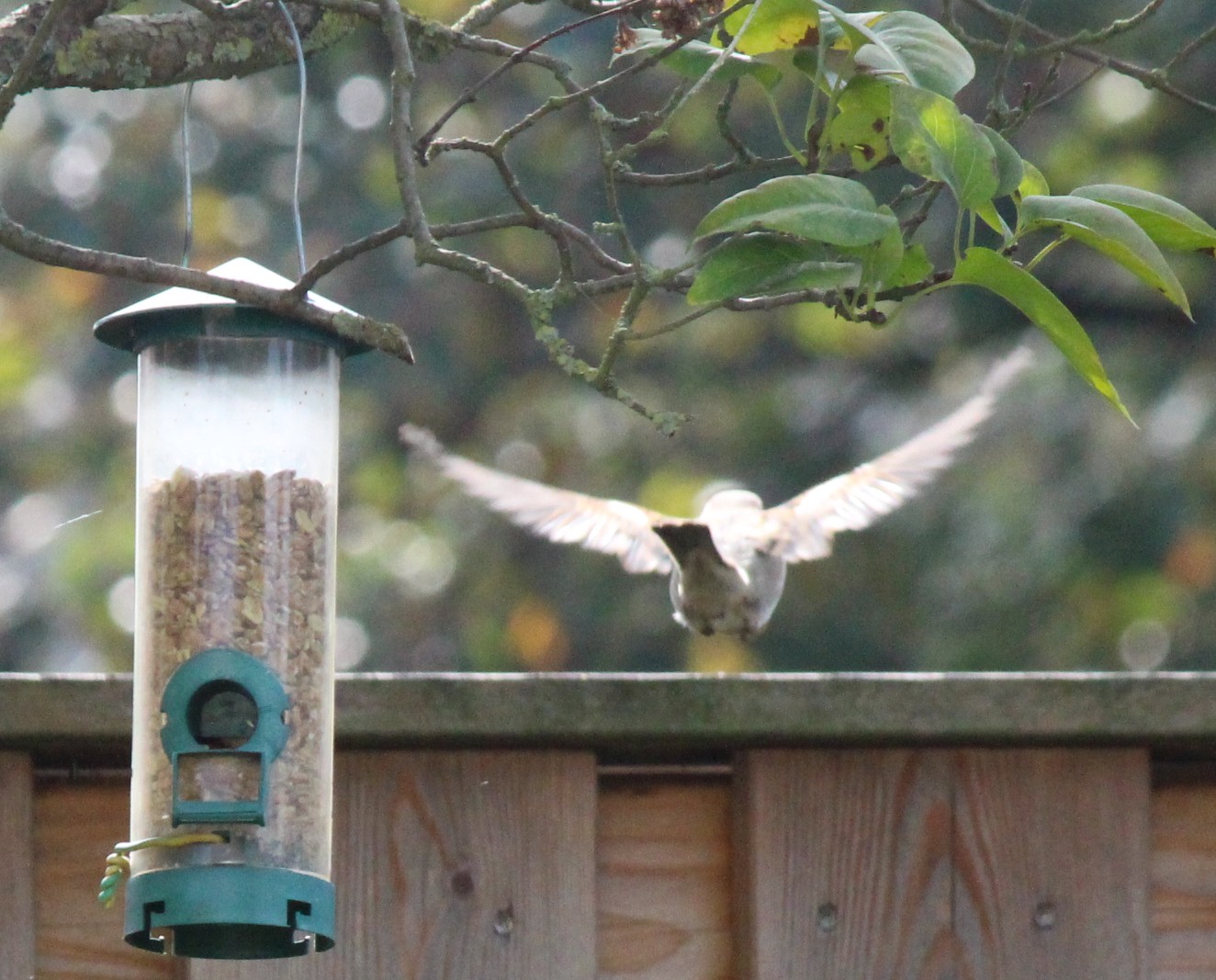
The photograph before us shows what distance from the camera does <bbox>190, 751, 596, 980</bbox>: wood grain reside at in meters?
2.37

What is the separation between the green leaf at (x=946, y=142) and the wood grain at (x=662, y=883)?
102cm

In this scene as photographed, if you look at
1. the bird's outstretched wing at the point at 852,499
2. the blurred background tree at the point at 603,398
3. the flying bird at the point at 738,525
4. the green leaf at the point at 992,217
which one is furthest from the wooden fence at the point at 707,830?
the blurred background tree at the point at 603,398

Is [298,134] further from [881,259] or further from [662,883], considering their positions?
[662,883]

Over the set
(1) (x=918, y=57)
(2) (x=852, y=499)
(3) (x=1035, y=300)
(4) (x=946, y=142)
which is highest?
(2) (x=852, y=499)

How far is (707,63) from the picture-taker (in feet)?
6.64

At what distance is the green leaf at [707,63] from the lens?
6.48 feet

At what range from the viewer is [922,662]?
925 centimetres

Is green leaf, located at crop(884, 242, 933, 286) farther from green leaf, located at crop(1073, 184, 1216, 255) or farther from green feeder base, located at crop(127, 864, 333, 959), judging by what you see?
green feeder base, located at crop(127, 864, 333, 959)

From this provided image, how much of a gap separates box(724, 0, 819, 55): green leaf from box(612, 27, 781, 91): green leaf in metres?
0.02

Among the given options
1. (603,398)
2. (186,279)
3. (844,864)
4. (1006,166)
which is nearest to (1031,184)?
(1006,166)

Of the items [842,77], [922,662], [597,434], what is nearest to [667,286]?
[842,77]

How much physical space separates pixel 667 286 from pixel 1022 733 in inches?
31.3

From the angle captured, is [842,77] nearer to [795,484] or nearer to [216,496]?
[216,496]

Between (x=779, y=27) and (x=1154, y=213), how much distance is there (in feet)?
1.24
